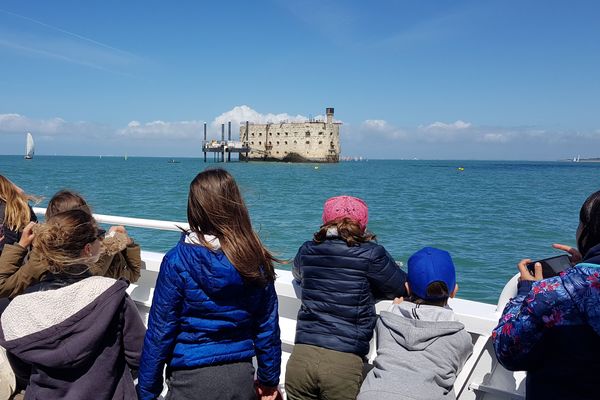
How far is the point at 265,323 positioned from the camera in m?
2.12

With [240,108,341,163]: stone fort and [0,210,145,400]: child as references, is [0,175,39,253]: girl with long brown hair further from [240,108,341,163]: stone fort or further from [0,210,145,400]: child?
[240,108,341,163]: stone fort

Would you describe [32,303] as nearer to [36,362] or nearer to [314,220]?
[36,362]

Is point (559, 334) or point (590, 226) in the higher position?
point (590, 226)

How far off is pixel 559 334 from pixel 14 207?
9.56 feet

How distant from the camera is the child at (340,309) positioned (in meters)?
2.37

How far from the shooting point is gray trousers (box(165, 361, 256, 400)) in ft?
6.51

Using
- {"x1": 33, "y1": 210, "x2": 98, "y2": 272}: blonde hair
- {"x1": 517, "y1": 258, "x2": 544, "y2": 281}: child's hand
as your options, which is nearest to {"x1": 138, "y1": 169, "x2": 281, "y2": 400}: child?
{"x1": 33, "y1": 210, "x2": 98, "y2": 272}: blonde hair

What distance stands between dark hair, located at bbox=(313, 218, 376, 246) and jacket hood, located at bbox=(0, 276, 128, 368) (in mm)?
1064

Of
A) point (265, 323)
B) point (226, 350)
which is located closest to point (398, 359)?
point (265, 323)

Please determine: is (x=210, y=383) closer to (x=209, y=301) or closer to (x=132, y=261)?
(x=209, y=301)

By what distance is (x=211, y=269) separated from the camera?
1.92m

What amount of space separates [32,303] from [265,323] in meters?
0.98

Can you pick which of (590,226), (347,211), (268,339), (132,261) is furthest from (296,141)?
(590,226)

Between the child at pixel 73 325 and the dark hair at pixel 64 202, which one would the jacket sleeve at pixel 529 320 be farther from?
the dark hair at pixel 64 202
